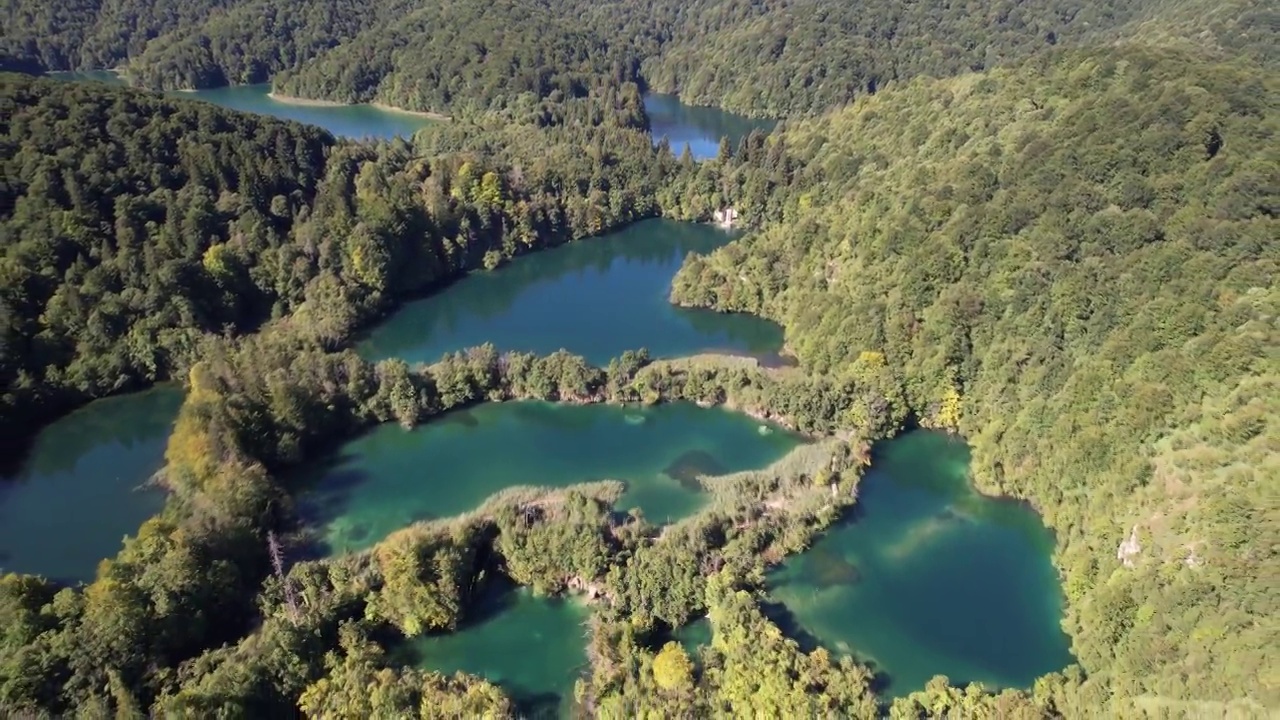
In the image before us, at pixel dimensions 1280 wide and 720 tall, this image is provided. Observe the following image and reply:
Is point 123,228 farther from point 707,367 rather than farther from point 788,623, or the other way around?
point 788,623

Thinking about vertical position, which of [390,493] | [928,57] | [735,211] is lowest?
[390,493]

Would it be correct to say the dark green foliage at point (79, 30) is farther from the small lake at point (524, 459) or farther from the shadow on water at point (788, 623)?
the shadow on water at point (788, 623)

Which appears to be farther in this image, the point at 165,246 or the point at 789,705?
the point at 165,246

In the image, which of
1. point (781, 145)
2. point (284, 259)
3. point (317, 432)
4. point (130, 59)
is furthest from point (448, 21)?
point (317, 432)

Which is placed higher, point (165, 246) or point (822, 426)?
point (165, 246)

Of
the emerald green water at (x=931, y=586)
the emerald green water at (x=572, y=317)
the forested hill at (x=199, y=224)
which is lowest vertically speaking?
the emerald green water at (x=931, y=586)

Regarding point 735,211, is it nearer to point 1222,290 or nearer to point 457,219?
point 457,219

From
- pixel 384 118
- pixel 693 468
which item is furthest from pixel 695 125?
pixel 693 468

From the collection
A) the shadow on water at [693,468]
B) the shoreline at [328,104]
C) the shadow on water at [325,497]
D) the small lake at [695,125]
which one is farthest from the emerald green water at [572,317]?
the shoreline at [328,104]
